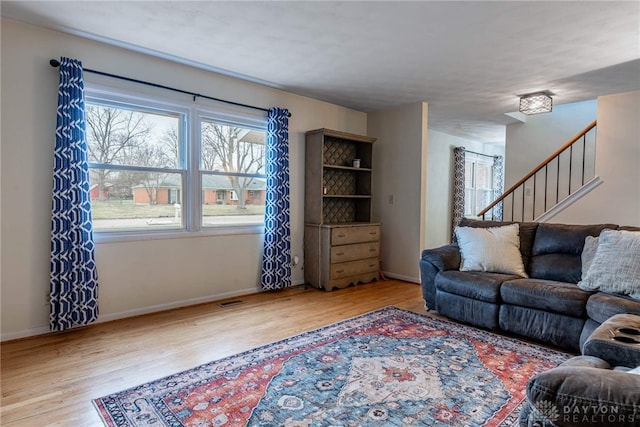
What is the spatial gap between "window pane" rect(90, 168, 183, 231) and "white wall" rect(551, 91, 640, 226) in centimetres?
469

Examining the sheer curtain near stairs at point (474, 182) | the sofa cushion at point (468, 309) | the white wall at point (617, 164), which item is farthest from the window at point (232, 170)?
the sheer curtain near stairs at point (474, 182)

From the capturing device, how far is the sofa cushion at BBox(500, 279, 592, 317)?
269cm

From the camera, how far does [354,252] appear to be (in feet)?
15.6

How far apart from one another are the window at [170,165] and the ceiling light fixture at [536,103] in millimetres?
3095

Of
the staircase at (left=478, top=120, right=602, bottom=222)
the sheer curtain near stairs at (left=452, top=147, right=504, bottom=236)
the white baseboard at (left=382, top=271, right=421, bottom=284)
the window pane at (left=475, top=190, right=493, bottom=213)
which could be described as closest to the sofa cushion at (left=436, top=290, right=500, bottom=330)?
the white baseboard at (left=382, top=271, right=421, bottom=284)

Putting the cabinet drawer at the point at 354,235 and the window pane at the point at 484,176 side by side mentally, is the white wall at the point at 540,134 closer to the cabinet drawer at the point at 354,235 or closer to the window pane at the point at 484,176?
the window pane at the point at 484,176

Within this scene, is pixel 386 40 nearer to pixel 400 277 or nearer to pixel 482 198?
pixel 400 277

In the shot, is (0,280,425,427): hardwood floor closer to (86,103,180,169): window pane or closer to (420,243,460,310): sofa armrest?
(420,243,460,310): sofa armrest

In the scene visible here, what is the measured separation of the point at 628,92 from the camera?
4.16 metres

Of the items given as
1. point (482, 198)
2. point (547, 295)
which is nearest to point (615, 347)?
point (547, 295)

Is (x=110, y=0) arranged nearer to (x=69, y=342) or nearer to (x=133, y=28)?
(x=133, y=28)

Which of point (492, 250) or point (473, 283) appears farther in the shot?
point (492, 250)

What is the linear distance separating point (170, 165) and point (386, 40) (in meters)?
2.36

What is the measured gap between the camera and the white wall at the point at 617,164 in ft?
13.3
